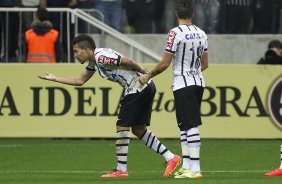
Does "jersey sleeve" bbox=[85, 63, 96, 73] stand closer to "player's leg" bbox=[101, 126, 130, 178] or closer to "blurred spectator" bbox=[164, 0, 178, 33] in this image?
"player's leg" bbox=[101, 126, 130, 178]

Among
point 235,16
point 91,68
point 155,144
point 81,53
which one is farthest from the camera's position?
point 235,16

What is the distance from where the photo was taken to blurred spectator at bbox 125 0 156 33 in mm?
24406

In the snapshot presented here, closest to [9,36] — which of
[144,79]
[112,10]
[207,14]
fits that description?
[112,10]

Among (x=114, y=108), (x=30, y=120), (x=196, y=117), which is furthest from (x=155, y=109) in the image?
(x=196, y=117)

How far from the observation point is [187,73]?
1343cm

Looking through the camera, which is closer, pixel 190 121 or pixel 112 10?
pixel 190 121

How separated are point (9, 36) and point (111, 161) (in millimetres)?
7320

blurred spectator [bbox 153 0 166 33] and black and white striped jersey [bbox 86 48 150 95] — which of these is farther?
blurred spectator [bbox 153 0 166 33]

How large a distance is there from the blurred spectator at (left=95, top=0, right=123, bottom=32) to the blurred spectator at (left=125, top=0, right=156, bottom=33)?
194mm

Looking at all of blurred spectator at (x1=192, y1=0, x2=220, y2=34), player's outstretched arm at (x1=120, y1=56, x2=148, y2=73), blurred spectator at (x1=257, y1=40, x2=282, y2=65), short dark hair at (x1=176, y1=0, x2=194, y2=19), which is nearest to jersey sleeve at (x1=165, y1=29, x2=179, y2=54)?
short dark hair at (x1=176, y1=0, x2=194, y2=19)

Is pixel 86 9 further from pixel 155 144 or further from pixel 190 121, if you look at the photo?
pixel 190 121

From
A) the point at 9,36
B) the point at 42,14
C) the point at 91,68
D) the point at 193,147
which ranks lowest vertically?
the point at 193,147

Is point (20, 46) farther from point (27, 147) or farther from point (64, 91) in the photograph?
point (27, 147)

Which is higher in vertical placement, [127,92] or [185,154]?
[127,92]
